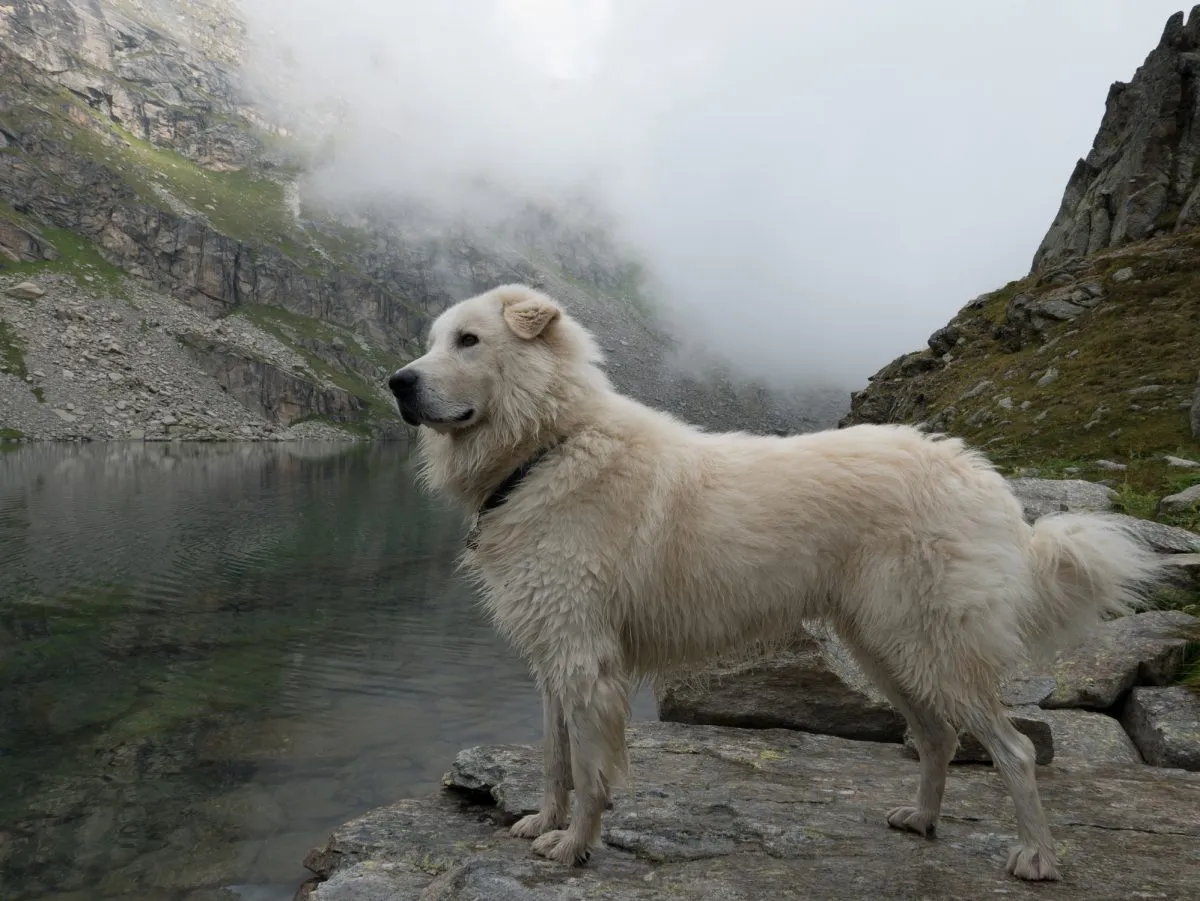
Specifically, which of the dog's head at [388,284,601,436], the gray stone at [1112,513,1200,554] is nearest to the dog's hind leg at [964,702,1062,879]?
the dog's head at [388,284,601,436]

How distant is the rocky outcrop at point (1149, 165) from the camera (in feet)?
174

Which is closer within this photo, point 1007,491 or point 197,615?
point 1007,491

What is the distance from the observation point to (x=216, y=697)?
15992mm

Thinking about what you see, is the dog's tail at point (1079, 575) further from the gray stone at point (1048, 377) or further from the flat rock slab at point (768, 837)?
the gray stone at point (1048, 377)

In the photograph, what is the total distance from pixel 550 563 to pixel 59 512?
44.9 metres

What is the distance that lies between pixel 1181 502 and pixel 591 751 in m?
13.2

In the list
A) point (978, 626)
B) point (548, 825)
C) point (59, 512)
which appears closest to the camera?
point (978, 626)

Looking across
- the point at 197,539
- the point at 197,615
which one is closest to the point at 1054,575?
the point at 197,615

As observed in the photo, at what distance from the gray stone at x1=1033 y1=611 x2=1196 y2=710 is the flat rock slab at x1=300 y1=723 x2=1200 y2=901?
1445 millimetres

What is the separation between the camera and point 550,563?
5148mm

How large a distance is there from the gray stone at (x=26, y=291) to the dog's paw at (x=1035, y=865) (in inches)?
7213

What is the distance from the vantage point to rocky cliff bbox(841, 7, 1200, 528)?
26484 millimetres

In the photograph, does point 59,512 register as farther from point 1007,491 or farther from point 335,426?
point 335,426

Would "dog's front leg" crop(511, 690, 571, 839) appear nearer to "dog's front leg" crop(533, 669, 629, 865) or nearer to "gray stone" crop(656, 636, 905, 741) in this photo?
"dog's front leg" crop(533, 669, 629, 865)
